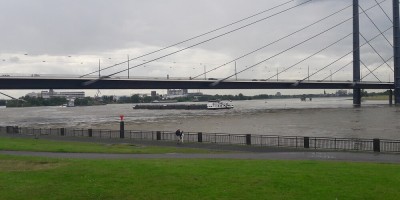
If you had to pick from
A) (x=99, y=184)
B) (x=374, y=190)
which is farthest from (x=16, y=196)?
(x=374, y=190)

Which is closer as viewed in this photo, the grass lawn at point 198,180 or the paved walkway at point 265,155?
the grass lawn at point 198,180

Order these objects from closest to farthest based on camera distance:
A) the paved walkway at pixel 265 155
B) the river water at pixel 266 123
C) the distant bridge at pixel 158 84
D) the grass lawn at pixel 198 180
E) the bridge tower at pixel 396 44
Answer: the grass lawn at pixel 198 180
the paved walkway at pixel 265 155
the river water at pixel 266 123
the distant bridge at pixel 158 84
the bridge tower at pixel 396 44

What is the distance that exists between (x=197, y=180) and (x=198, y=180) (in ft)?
0.11

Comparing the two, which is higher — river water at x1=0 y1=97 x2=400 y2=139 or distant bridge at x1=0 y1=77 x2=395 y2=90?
distant bridge at x1=0 y1=77 x2=395 y2=90

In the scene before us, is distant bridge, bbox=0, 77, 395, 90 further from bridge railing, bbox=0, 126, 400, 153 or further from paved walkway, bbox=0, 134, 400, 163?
paved walkway, bbox=0, 134, 400, 163

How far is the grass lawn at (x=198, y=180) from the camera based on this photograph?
1183cm

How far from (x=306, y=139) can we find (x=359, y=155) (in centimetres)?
406

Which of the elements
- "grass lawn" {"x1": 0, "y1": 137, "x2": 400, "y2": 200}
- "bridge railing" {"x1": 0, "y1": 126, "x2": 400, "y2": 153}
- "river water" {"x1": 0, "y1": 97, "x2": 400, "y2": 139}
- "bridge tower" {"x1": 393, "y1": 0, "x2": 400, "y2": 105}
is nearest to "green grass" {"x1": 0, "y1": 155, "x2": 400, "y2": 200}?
"grass lawn" {"x1": 0, "y1": 137, "x2": 400, "y2": 200}

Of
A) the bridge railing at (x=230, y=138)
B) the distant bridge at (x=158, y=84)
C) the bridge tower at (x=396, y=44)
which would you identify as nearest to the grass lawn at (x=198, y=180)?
the bridge railing at (x=230, y=138)

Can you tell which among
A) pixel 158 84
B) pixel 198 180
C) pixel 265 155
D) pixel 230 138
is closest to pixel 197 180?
pixel 198 180

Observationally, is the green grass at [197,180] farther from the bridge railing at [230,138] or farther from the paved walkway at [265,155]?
the bridge railing at [230,138]

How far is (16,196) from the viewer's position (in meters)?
11.8

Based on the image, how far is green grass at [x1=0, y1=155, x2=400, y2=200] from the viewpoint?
11.8m

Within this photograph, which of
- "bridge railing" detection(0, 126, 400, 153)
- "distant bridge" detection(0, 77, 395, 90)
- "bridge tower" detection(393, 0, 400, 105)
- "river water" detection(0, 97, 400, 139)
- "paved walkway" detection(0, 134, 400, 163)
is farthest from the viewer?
"bridge tower" detection(393, 0, 400, 105)
